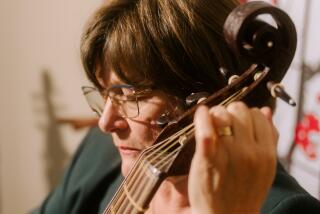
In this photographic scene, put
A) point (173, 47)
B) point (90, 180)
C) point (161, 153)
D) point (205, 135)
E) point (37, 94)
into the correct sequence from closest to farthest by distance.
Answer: point (205, 135), point (161, 153), point (173, 47), point (90, 180), point (37, 94)

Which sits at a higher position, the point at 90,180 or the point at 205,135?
the point at 205,135

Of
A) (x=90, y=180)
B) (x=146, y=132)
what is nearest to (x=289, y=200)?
(x=146, y=132)

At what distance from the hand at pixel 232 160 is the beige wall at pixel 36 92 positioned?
52.9 inches

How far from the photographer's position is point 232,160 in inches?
19.7

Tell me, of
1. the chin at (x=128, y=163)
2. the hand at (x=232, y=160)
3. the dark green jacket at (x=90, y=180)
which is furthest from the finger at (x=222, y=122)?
the dark green jacket at (x=90, y=180)

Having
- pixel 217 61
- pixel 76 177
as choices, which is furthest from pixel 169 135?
pixel 76 177

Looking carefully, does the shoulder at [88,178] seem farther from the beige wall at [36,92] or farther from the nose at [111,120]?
the beige wall at [36,92]

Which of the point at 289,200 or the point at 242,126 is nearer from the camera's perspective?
the point at 242,126

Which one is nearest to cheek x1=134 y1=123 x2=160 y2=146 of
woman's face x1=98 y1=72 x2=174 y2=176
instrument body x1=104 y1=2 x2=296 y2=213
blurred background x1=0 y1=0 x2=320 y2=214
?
woman's face x1=98 y1=72 x2=174 y2=176

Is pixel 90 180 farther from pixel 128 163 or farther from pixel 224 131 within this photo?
pixel 224 131

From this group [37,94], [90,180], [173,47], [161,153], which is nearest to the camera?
[161,153]

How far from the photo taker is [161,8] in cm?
80

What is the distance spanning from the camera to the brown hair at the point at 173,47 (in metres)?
0.78

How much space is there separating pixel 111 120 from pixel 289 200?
14.5 inches
